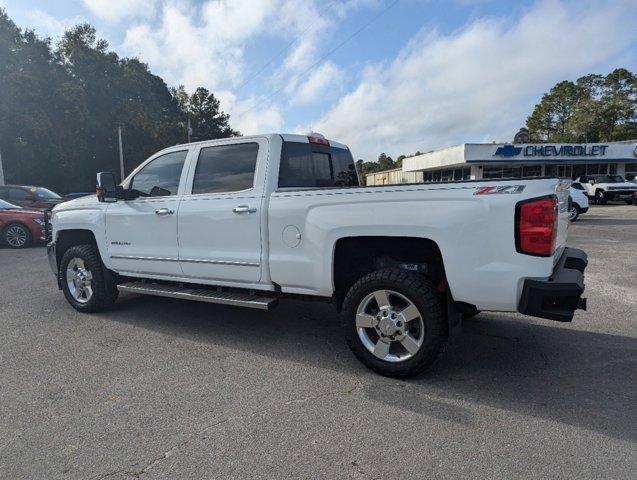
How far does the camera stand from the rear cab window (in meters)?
4.49

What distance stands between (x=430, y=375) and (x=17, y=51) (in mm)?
31177

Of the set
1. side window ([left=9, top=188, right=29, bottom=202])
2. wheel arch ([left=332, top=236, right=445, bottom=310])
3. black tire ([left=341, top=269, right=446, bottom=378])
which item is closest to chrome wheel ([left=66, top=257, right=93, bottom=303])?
wheel arch ([left=332, top=236, right=445, bottom=310])

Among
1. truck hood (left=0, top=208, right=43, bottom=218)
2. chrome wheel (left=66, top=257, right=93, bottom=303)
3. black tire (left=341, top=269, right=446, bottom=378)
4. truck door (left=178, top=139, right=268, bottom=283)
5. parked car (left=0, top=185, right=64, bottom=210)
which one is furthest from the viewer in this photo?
parked car (left=0, top=185, right=64, bottom=210)

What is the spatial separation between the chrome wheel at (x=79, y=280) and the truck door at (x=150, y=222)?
1.61 ft

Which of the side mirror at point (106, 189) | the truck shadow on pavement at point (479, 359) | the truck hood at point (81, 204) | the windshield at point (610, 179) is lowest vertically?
the truck shadow on pavement at point (479, 359)

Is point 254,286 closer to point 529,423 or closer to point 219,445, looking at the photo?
point 219,445

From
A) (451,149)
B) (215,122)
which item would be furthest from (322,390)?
(215,122)

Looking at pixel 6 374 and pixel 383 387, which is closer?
pixel 383 387

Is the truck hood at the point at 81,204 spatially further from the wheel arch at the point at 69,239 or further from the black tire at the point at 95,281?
the black tire at the point at 95,281

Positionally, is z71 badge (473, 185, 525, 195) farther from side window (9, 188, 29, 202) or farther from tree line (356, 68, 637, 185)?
tree line (356, 68, 637, 185)

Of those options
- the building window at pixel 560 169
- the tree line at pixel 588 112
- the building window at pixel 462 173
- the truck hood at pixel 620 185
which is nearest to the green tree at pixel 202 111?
the tree line at pixel 588 112

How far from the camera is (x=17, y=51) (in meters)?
26.2

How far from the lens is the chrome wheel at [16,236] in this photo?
1184cm

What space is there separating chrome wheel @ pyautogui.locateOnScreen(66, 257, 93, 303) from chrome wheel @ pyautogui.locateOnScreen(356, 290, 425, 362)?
143 inches
